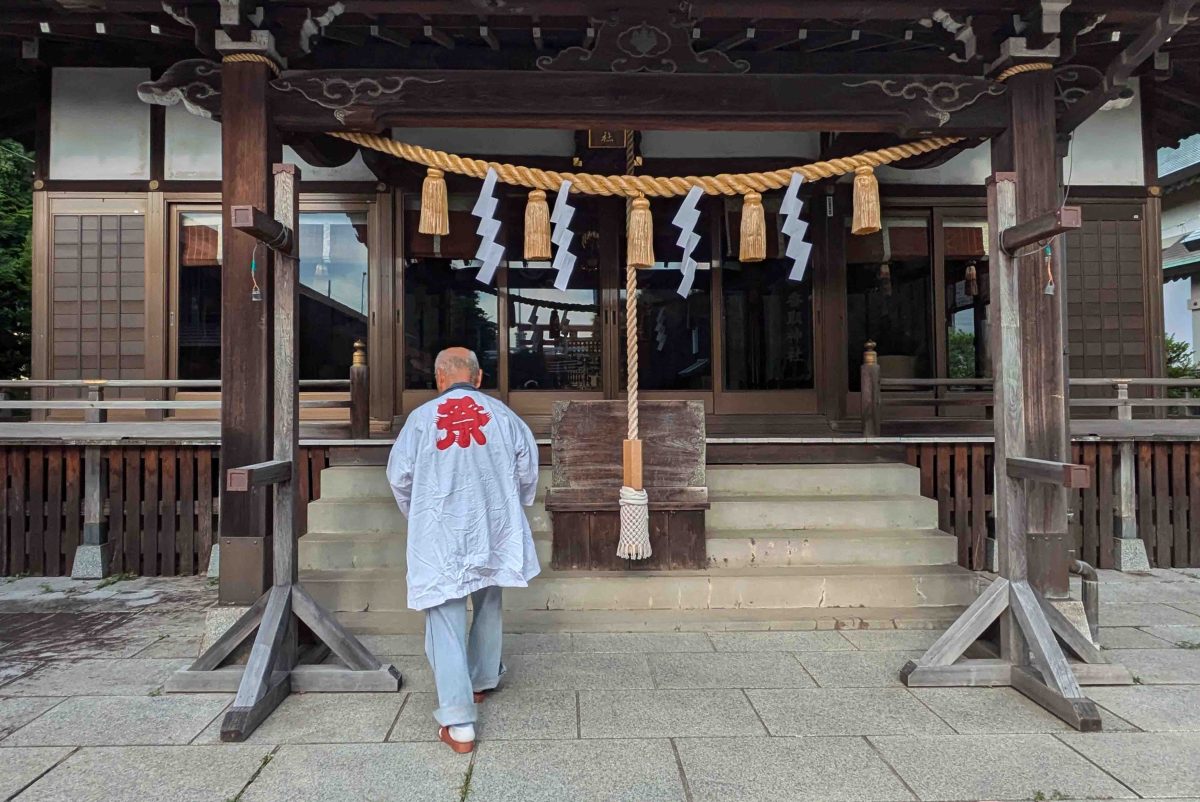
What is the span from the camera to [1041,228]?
3.26 m

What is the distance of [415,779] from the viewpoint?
2.55m

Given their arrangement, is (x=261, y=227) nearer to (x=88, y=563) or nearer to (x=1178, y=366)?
(x=88, y=563)

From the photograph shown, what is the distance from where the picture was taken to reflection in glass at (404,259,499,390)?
7031 millimetres

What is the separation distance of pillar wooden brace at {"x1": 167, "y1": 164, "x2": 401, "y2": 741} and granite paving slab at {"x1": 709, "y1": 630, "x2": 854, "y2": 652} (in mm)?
1928

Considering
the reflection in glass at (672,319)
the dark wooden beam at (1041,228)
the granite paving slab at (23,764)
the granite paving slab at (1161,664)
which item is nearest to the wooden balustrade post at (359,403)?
the reflection in glass at (672,319)

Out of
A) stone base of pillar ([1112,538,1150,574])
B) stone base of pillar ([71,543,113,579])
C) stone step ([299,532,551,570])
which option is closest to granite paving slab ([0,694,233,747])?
stone step ([299,532,551,570])

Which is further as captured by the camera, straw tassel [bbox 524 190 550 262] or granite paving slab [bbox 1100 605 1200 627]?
straw tassel [bbox 524 190 550 262]

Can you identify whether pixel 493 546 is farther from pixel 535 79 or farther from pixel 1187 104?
pixel 1187 104

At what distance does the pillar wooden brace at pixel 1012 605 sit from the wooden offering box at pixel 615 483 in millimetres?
1629

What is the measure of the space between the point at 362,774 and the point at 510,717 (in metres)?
0.70

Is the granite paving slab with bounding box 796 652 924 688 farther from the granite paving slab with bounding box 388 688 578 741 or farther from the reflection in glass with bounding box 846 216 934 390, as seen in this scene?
the reflection in glass with bounding box 846 216 934 390

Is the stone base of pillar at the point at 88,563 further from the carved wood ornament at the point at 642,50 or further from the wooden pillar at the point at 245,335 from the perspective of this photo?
the carved wood ornament at the point at 642,50

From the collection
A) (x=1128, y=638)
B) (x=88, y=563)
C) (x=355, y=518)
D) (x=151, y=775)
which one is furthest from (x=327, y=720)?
(x=1128, y=638)

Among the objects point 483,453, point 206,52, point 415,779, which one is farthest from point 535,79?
point 415,779
